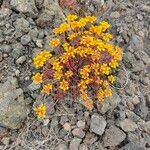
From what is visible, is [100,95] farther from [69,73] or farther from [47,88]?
[47,88]

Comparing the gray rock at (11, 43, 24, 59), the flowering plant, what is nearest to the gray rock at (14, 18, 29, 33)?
the gray rock at (11, 43, 24, 59)

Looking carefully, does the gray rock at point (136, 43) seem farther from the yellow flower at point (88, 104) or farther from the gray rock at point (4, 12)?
the gray rock at point (4, 12)

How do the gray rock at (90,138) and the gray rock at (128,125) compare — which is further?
A: the gray rock at (128,125)

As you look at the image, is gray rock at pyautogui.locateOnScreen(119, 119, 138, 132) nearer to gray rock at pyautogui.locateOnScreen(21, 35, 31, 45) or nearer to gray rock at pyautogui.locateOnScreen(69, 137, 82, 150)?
gray rock at pyautogui.locateOnScreen(69, 137, 82, 150)

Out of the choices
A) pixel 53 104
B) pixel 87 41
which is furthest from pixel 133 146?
pixel 87 41

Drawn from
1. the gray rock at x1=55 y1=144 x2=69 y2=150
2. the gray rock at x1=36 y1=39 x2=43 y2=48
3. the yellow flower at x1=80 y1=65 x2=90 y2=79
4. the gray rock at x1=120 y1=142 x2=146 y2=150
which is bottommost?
the gray rock at x1=55 y1=144 x2=69 y2=150

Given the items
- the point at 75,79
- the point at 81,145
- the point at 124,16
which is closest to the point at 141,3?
the point at 124,16

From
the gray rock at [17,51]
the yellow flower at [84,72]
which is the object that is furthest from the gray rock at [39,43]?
the yellow flower at [84,72]
